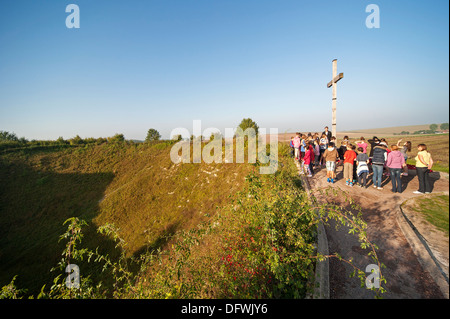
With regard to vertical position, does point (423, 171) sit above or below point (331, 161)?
below

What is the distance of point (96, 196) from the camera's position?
701 inches

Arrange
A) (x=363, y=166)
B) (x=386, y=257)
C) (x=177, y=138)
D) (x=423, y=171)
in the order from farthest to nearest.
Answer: (x=177, y=138)
(x=363, y=166)
(x=423, y=171)
(x=386, y=257)

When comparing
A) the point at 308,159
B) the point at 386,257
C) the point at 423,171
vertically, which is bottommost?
the point at 386,257

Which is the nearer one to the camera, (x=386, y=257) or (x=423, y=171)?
(x=386, y=257)

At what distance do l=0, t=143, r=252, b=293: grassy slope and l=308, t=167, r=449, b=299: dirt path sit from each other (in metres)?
6.41

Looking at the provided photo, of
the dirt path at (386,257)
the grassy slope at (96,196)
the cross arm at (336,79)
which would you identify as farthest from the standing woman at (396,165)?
the grassy slope at (96,196)

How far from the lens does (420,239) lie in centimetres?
368

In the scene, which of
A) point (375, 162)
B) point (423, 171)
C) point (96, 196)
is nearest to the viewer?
point (423, 171)

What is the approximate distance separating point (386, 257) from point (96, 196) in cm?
2268

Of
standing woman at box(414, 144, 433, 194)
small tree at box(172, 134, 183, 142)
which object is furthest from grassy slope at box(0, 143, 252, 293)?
standing woman at box(414, 144, 433, 194)

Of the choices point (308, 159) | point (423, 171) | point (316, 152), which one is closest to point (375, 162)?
point (423, 171)

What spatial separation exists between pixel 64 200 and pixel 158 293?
22099 mm

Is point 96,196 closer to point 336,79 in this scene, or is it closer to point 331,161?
point 331,161
